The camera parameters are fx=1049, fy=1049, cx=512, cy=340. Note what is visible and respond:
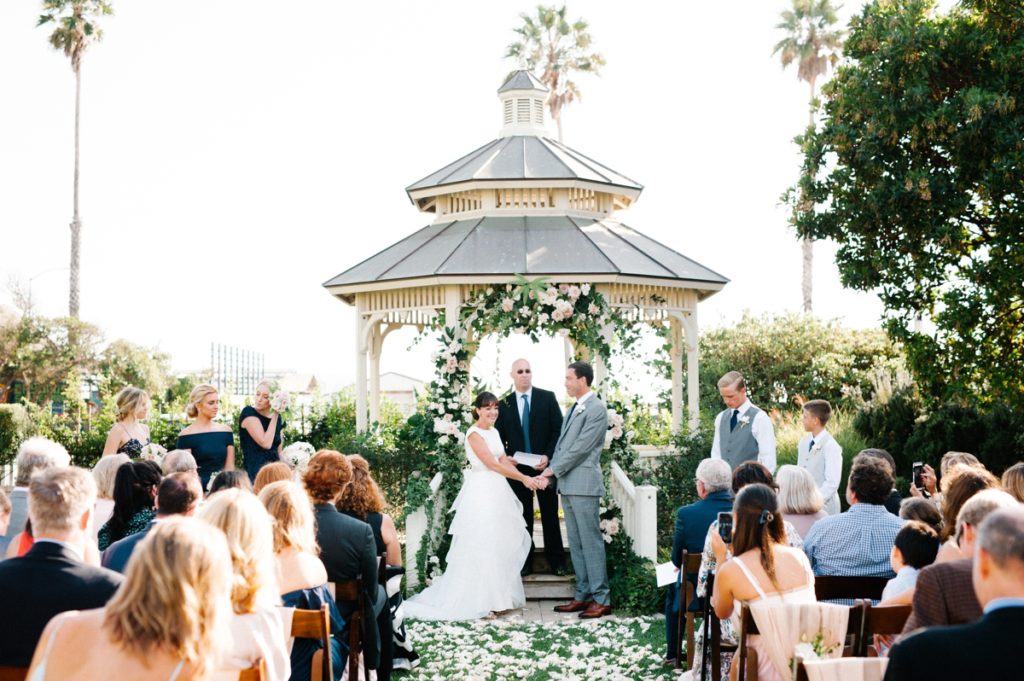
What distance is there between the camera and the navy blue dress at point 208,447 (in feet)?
29.9

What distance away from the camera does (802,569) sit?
503 centimetres

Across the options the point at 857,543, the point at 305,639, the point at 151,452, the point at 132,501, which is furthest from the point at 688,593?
the point at 151,452

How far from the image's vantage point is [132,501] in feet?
18.4

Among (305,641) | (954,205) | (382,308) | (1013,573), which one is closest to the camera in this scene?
(1013,573)

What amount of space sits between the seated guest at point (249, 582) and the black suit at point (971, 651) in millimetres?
2166

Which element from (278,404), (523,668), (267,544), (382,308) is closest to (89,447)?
(382,308)

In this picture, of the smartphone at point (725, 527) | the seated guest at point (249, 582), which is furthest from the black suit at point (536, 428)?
the seated guest at point (249, 582)

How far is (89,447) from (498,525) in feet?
35.0

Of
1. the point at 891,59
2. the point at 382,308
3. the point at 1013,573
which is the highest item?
the point at 891,59

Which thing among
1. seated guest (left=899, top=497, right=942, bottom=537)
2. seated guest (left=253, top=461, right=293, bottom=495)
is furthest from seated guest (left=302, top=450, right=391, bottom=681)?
seated guest (left=899, top=497, right=942, bottom=537)

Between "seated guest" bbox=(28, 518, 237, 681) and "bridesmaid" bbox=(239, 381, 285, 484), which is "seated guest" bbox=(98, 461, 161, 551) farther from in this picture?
"bridesmaid" bbox=(239, 381, 285, 484)

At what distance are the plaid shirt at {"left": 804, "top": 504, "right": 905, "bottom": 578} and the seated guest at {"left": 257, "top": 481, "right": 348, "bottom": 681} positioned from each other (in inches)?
110

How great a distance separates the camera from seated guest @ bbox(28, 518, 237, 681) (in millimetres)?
2963

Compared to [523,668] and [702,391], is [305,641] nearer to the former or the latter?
[523,668]
